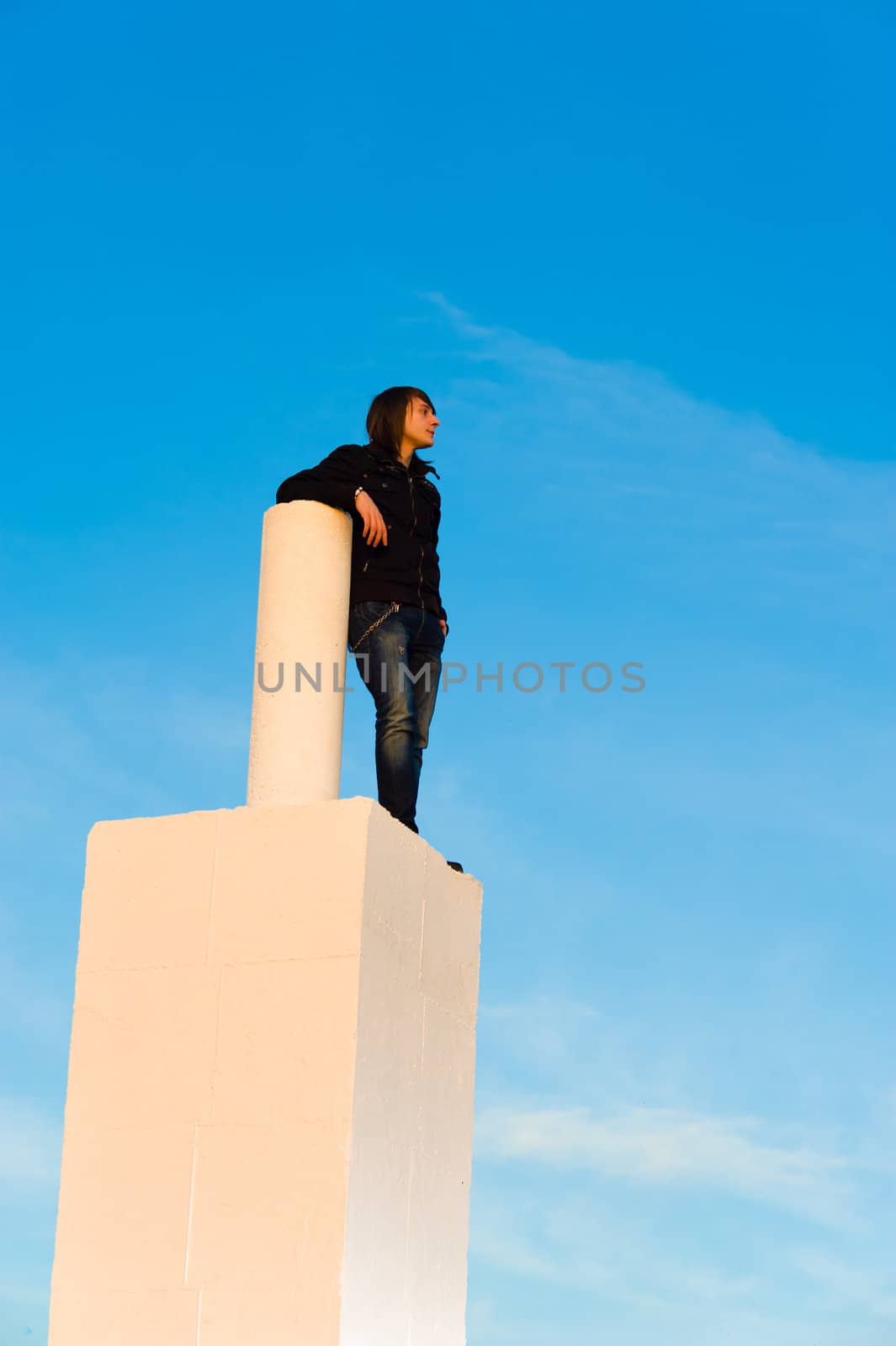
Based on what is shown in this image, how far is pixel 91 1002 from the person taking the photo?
27.5ft

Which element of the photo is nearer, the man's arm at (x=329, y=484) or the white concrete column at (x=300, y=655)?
the white concrete column at (x=300, y=655)

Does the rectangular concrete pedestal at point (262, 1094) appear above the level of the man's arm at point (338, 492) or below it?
below

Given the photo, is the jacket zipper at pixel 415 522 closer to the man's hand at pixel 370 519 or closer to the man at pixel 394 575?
the man at pixel 394 575

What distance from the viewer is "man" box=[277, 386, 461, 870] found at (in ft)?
29.6

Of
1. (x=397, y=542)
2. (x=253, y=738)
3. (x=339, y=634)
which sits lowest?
(x=253, y=738)

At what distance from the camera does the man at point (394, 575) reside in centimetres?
902

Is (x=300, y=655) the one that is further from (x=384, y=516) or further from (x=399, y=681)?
(x=384, y=516)

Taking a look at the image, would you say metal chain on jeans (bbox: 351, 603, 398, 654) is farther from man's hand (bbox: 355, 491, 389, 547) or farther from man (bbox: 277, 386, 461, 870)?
man's hand (bbox: 355, 491, 389, 547)

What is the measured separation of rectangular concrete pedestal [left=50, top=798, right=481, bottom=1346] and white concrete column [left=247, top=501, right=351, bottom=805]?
51cm

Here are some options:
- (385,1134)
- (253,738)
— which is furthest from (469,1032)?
(253,738)

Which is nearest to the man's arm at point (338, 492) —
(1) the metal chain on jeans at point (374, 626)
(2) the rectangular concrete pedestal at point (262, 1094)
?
(1) the metal chain on jeans at point (374, 626)

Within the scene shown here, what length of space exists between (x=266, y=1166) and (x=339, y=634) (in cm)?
283

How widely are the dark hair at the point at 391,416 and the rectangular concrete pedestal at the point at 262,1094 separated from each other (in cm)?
240

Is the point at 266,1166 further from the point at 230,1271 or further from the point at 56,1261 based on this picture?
the point at 56,1261
